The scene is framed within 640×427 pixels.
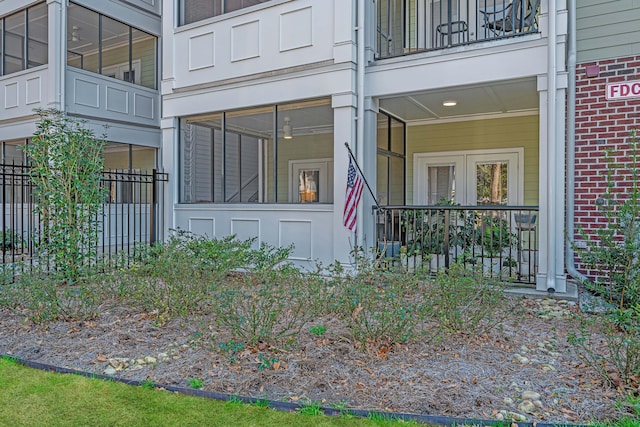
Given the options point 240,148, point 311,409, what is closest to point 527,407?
point 311,409

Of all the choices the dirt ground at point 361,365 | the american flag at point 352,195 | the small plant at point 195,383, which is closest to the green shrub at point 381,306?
the dirt ground at point 361,365

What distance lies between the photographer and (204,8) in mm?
8328

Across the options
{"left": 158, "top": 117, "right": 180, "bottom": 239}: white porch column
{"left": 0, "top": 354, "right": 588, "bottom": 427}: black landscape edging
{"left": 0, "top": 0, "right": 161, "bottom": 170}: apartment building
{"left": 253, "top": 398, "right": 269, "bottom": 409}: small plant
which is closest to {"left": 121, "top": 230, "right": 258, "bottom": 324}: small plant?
{"left": 0, "top": 354, "right": 588, "bottom": 427}: black landscape edging

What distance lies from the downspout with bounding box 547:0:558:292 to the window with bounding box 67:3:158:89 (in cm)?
977

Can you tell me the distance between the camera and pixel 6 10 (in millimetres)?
10609

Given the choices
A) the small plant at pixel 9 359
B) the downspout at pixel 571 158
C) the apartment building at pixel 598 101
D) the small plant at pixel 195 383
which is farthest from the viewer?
the downspout at pixel 571 158

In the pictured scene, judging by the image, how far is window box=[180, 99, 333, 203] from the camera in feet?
26.9

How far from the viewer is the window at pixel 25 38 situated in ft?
34.6

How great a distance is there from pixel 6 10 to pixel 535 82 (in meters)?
11.5

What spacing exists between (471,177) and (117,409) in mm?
7759

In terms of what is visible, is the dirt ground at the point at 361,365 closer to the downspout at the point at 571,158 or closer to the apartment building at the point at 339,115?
the downspout at the point at 571,158

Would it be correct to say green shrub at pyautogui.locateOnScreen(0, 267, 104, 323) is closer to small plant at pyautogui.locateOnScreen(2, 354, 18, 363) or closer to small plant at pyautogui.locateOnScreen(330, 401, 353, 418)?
small plant at pyautogui.locateOnScreen(2, 354, 18, 363)

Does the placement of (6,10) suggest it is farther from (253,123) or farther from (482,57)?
(482,57)

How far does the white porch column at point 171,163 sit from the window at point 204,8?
1888 mm
